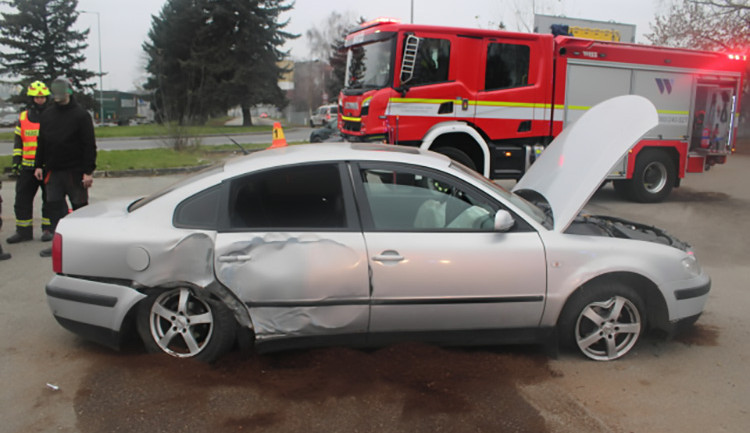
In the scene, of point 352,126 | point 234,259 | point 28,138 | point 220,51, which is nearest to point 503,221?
point 234,259

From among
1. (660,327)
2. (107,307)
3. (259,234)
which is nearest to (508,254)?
(660,327)

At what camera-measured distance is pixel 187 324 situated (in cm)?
356

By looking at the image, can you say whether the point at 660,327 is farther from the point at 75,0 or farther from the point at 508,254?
the point at 75,0

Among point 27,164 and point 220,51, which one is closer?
point 27,164

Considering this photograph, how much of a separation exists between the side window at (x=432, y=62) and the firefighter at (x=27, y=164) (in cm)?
510

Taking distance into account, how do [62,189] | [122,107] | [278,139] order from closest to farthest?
1. [62,189]
2. [278,139]
3. [122,107]

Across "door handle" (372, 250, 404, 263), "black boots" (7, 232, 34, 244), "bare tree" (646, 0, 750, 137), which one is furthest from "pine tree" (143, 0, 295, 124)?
"door handle" (372, 250, 404, 263)

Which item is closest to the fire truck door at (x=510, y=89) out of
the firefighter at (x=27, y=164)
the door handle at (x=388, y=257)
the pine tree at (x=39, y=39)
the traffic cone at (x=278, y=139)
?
the traffic cone at (x=278, y=139)

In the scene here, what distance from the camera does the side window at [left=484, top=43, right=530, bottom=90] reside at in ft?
30.2

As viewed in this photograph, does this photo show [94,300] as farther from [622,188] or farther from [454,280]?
[622,188]

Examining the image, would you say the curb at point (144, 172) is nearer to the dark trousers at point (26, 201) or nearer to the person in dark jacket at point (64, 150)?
the dark trousers at point (26, 201)

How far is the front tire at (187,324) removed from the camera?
11.6 feet

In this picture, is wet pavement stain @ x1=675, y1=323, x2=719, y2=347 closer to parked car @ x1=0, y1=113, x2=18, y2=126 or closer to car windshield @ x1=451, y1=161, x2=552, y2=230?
car windshield @ x1=451, y1=161, x2=552, y2=230

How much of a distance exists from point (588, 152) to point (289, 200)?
212 centimetres
